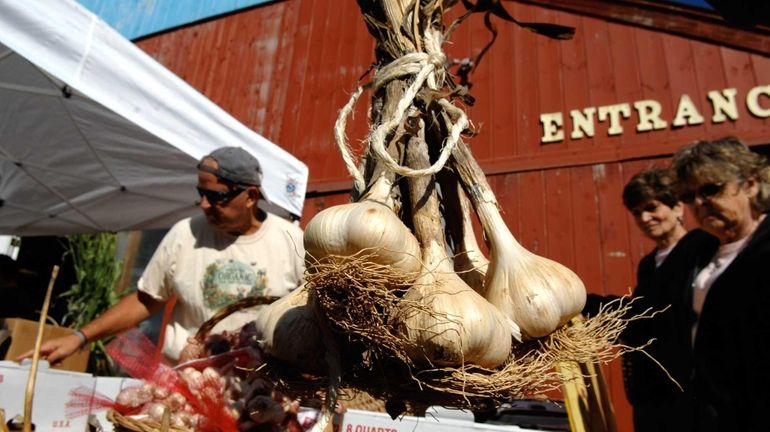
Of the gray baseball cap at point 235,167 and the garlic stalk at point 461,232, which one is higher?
the gray baseball cap at point 235,167

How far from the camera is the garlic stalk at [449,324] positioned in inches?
25.1

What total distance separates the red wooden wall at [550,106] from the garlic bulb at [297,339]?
2.19 meters

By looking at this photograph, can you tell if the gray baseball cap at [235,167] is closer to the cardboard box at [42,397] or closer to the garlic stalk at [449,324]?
the cardboard box at [42,397]

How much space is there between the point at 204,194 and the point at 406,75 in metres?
1.18

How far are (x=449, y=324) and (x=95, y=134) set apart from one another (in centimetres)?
257

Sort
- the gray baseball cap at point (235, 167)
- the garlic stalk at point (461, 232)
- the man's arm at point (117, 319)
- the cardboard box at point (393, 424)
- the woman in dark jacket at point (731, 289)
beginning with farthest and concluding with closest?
the gray baseball cap at point (235, 167) → the man's arm at point (117, 319) → the woman in dark jacket at point (731, 289) → the cardboard box at point (393, 424) → the garlic stalk at point (461, 232)

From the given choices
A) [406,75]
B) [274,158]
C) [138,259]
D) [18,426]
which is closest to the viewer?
[406,75]

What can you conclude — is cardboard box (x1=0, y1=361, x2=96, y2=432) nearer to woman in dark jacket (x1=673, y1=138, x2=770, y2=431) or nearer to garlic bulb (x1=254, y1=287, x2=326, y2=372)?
garlic bulb (x1=254, y1=287, x2=326, y2=372)

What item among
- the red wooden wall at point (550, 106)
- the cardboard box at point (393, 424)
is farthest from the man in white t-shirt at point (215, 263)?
the red wooden wall at point (550, 106)

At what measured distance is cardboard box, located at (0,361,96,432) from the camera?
1493 millimetres

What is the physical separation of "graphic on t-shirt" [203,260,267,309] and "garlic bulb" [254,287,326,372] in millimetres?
911

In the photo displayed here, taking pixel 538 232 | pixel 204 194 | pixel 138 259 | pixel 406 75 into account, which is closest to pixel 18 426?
pixel 204 194

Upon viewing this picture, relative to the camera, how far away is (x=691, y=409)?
1550 mm

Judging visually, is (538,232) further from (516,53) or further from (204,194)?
(204,194)
